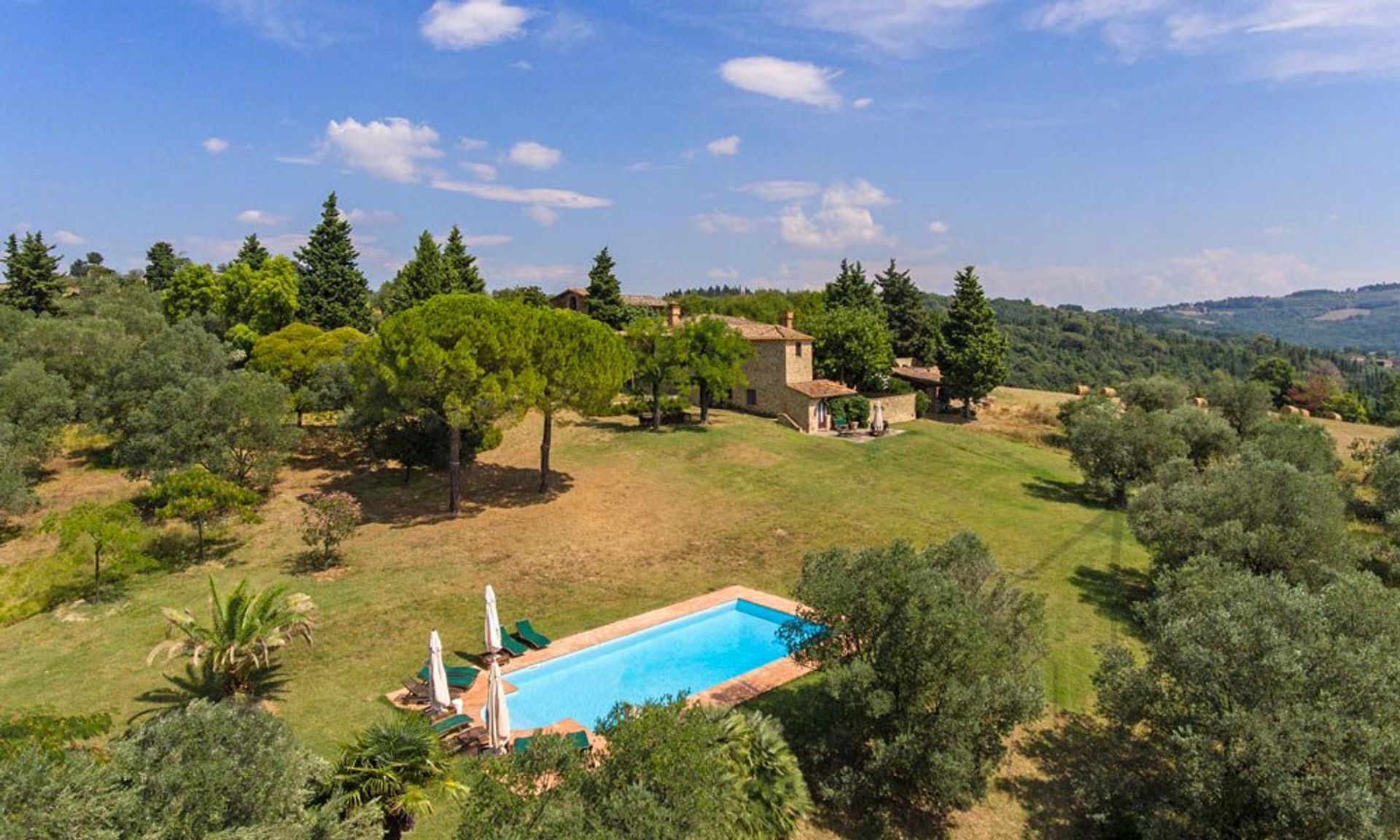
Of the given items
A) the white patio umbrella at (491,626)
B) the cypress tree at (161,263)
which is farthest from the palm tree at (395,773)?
the cypress tree at (161,263)

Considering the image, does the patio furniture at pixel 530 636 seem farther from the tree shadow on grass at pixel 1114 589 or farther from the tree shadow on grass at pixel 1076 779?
the tree shadow on grass at pixel 1114 589

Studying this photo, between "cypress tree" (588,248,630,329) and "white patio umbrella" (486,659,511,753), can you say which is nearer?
"white patio umbrella" (486,659,511,753)

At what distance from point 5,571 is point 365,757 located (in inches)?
692

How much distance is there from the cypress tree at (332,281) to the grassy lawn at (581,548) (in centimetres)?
2160

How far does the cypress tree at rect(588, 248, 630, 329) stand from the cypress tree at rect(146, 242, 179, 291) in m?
56.9

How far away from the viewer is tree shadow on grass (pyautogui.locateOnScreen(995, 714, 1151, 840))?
10.8m

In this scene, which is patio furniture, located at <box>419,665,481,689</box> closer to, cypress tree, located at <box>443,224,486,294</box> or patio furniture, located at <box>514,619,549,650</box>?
patio furniture, located at <box>514,619,549,650</box>

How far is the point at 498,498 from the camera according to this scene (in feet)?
91.7

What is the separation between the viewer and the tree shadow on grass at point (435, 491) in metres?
25.8

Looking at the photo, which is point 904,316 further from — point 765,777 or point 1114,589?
point 765,777

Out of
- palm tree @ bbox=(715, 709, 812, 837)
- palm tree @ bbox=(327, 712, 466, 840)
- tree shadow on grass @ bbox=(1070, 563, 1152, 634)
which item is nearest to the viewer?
palm tree @ bbox=(327, 712, 466, 840)

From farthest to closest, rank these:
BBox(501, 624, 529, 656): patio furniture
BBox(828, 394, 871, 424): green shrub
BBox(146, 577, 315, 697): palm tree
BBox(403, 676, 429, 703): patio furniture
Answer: BBox(828, 394, 871, 424): green shrub → BBox(501, 624, 529, 656): patio furniture → BBox(403, 676, 429, 703): patio furniture → BBox(146, 577, 315, 697): palm tree

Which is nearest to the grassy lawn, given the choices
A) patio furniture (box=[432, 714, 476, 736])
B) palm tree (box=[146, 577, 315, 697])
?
palm tree (box=[146, 577, 315, 697])

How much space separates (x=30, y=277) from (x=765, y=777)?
65120mm
